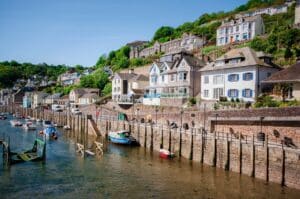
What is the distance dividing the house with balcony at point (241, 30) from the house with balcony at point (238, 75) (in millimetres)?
33554

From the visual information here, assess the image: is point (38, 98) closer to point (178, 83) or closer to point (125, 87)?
point (125, 87)

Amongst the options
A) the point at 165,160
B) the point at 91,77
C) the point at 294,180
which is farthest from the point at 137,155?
the point at 91,77

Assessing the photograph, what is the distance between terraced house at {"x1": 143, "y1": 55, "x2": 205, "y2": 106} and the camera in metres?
57.3

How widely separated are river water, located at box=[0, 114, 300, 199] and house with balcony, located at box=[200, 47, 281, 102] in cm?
1798

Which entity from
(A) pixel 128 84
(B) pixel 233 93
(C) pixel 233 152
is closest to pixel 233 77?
(B) pixel 233 93

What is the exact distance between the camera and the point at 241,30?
83.3 metres

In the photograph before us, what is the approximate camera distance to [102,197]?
80.2ft

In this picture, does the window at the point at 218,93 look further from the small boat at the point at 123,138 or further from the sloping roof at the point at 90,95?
the sloping roof at the point at 90,95

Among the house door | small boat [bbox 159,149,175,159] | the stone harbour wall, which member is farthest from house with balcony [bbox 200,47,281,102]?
the house door

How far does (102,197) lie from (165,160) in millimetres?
13670

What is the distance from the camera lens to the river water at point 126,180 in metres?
25.0

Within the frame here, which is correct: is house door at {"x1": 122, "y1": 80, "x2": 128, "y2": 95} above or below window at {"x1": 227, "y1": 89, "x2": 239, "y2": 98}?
above

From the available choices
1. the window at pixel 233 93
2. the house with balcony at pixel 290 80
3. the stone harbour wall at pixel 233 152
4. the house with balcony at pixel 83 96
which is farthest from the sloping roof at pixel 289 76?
the house with balcony at pixel 83 96

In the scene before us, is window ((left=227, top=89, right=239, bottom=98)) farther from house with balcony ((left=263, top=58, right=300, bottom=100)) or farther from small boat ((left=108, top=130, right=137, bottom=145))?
small boat ((left=108, top=130, right=137, bottom=145))
